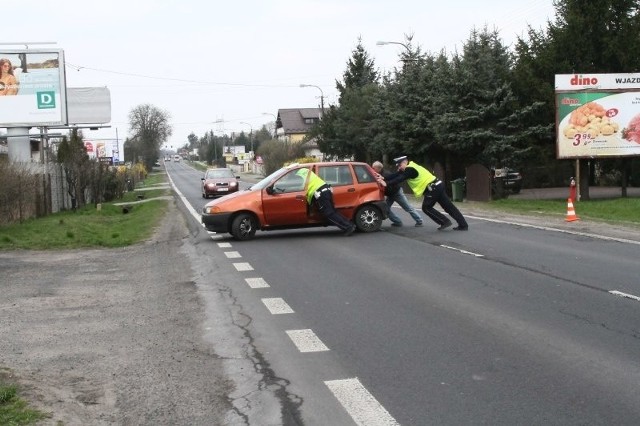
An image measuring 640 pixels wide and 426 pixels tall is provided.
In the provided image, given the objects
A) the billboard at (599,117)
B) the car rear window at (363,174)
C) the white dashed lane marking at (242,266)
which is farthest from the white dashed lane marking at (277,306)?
the billboard at (599,117)

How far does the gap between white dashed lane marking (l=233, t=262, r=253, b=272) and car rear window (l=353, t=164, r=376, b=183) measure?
5.25 m

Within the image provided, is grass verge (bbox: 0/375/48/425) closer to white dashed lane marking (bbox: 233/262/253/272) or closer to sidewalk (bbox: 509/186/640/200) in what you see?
white dashed lane marking (bbox: 233/262/253/272)

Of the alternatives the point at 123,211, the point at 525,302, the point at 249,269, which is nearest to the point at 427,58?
the point at 123,211

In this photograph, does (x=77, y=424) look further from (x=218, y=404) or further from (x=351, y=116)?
(x=351, y=116)

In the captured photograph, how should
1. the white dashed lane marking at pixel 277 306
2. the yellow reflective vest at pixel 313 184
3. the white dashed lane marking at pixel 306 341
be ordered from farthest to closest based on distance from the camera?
the yellow reflective vest at pixel 313 184
the white dashed lane marking at pixel 277 306
the white dashed lane marking at pixel 306 341

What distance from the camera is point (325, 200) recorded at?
16.5m

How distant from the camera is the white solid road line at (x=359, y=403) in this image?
5168mm

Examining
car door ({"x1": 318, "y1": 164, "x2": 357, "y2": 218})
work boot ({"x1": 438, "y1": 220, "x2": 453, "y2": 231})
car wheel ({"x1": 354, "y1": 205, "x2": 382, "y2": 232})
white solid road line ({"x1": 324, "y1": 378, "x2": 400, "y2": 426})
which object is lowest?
white solid road line ({"x1": 324, "y1": 378, "x2": 400, "y2": 426})

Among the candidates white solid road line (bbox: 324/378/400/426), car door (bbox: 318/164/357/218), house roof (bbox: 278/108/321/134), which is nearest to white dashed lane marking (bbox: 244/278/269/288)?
white solid road line (bbox: 324/378/400/426)

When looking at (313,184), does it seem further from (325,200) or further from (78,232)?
(78,232)

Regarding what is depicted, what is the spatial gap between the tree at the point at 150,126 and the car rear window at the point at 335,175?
Answer: 406 ft

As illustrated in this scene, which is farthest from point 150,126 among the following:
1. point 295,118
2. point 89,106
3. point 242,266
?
point 242,266

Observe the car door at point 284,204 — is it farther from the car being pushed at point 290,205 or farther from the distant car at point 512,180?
the distant car at point 512,180

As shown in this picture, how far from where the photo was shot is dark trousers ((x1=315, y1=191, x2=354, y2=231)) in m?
16.5
